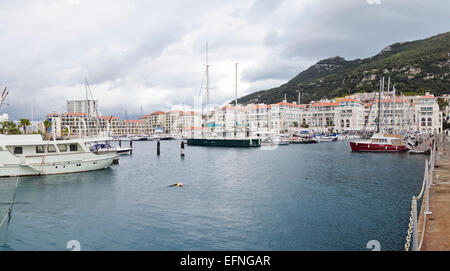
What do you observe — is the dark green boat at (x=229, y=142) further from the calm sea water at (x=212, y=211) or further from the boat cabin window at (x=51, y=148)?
the boat cabin window at (x=51, y=148)

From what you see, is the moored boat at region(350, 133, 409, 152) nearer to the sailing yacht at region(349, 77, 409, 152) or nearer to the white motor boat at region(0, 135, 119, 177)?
the sailing yacht at region(349, 77, 409, 152)

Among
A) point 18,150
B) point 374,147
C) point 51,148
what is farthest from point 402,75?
point 18,150

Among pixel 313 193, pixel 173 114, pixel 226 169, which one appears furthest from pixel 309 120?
pixel 313 193

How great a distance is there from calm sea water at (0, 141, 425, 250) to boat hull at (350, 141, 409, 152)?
19843mm

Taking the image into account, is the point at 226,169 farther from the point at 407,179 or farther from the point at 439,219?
the point at 439,219

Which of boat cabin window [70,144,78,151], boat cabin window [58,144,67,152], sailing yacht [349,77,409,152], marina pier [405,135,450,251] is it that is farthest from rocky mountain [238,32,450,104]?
boat cabin window [58,144,67,152]

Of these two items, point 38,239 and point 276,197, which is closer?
point 38,239

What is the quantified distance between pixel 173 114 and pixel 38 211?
13295 cm

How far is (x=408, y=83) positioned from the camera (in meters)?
118

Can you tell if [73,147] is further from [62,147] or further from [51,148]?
[51,148]

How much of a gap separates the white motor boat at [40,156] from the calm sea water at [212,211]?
80 cm

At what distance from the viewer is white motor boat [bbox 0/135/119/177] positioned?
68.0 ft

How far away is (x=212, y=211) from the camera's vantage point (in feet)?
43.7
